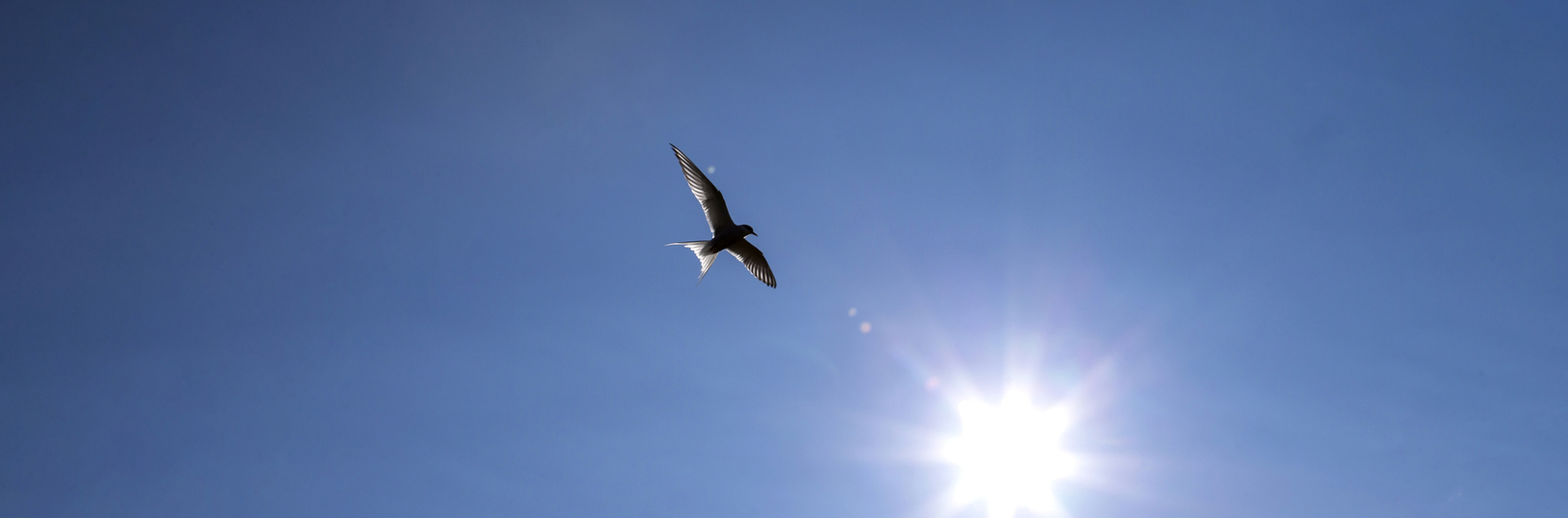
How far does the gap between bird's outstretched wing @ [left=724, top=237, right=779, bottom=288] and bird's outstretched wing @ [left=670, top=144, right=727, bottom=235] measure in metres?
1.31

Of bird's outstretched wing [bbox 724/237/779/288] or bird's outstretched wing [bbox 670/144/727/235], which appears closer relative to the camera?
bird's outstretched wing [bbox 670/144/727/235]

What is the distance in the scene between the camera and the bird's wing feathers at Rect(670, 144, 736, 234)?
693 inches

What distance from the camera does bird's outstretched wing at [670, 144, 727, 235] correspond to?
1759cm

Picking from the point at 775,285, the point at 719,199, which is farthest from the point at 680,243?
the point at 775,285

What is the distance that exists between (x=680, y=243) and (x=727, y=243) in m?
2.80

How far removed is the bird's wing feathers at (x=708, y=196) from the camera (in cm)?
1759

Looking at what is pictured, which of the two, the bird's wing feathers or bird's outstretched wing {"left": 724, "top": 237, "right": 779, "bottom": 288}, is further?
bird's outstretched wing {"left": 724, "top": 237, "right": 779, "bottom": 288}

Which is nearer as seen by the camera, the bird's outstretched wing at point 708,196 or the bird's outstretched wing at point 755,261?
the bird's outstretched wing at point 708,196

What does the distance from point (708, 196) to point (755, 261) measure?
2.60 metres

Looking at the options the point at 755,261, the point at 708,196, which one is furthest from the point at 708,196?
the point at 755,261

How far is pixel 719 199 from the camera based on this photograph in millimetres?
17656

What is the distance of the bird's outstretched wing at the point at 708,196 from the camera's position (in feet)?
57.7

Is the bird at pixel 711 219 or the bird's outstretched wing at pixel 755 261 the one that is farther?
the bird's outstretched wing at pixel 755 261

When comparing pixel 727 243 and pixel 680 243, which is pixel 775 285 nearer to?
pixel 727 243
